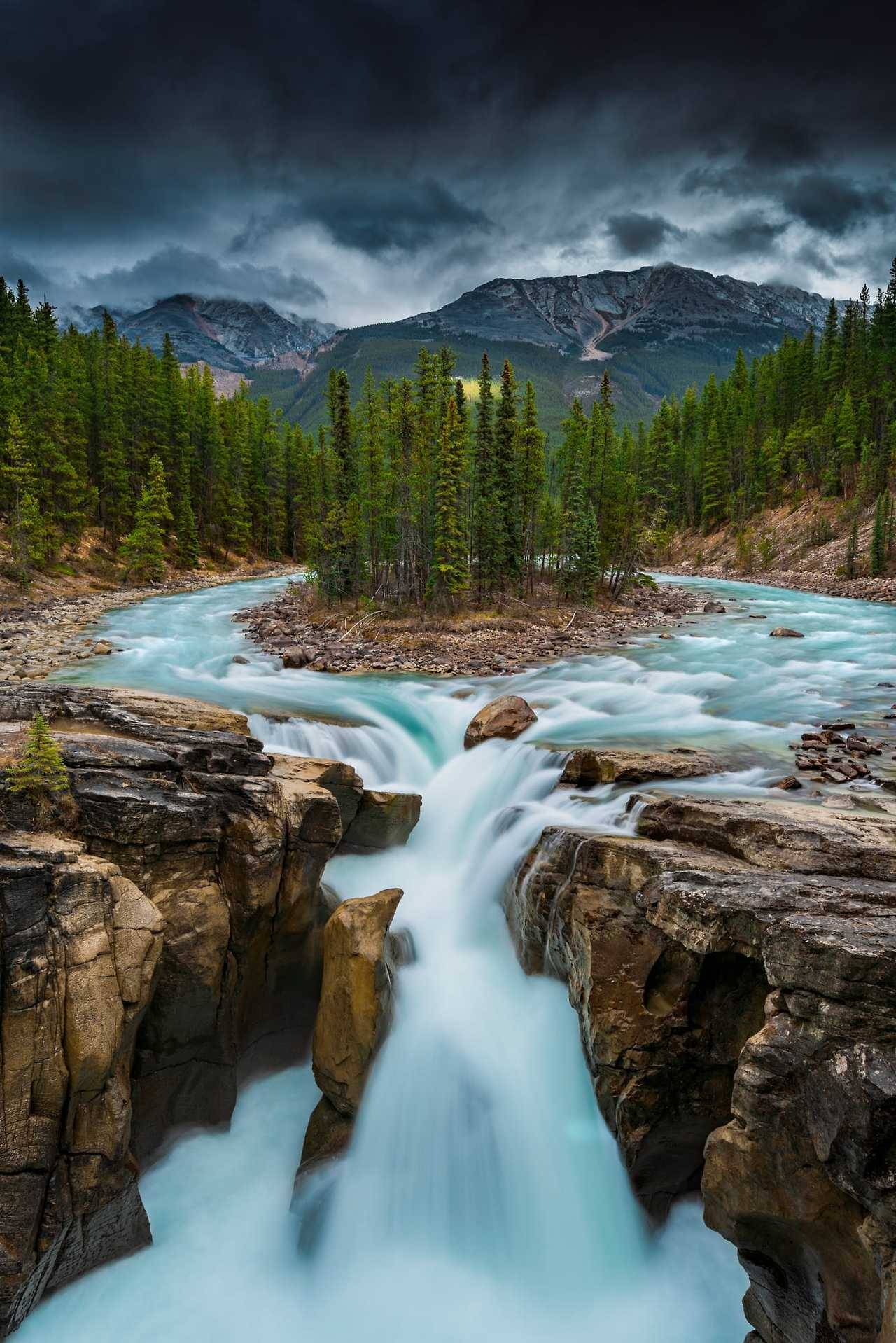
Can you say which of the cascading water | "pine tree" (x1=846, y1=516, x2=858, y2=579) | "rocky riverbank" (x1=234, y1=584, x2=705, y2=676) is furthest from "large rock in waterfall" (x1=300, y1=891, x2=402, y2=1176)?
"pine tree" (x1=846, y1=516, x2=858, y2=579)

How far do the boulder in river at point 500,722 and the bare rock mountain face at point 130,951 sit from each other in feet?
17.8

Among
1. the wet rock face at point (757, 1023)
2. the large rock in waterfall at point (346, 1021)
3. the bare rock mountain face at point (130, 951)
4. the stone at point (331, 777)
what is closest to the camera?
the wet rock face at point (757, 1023)

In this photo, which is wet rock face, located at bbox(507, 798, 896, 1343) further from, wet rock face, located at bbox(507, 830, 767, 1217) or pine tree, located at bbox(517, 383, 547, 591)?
pine tree, located at bbox(517, 383, 547, 591)

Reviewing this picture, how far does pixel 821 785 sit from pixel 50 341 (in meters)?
68.6

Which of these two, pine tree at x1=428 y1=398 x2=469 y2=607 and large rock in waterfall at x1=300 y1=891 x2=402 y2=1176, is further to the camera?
pine tree at x1=428 y1=398 x2=469 y2=607

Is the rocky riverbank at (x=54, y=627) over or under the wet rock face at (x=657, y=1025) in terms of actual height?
over

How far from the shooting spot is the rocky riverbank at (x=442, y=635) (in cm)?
2492

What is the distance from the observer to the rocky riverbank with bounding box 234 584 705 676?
2492 cm

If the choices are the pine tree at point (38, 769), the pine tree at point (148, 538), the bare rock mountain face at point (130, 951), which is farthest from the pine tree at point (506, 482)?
the pine tree at point (38, 769)

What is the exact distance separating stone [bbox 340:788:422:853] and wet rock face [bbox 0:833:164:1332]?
491cm

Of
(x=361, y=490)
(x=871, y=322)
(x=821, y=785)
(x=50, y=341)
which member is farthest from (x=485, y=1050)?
(x=871, y=322)

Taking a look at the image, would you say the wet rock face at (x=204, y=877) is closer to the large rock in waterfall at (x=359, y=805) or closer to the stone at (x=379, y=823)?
the large rock in waterfall at (x=359, y=805)

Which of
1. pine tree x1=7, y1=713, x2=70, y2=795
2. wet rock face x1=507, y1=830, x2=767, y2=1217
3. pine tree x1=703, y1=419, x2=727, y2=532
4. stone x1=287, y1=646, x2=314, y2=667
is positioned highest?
pine tree x1=703, y1=419, x2=727, y2=532

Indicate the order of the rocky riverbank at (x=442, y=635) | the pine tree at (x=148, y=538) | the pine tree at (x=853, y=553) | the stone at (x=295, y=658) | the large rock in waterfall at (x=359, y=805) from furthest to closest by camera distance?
1. the pine tree at (x=853, y=553)
2. the pine tree at (x=148, y=538)
3. the rocky riverbank at (x=442, y=635)
4. the stone at (x=295, y=658)
5. the large rock in waterfall at (x=359, y=805)
